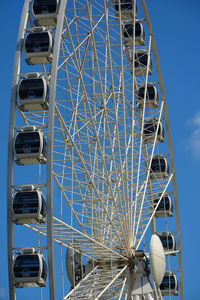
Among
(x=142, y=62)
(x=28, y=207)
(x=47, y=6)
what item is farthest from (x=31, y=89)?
(x=142, y=62)

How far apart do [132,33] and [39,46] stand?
9.72m

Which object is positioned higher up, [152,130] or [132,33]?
[132,33]

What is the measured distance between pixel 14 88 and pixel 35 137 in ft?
6.36

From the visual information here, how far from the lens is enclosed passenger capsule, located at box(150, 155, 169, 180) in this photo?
38.1m

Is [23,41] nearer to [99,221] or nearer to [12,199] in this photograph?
[12,199]

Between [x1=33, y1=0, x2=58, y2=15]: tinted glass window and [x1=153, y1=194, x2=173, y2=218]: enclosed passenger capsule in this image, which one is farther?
[x1=153, y1=194, x2=173, y2=218]: enclosed passenger capsule

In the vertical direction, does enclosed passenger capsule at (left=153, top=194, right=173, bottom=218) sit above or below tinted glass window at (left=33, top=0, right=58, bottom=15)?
below

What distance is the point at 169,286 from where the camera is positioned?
1473 inches

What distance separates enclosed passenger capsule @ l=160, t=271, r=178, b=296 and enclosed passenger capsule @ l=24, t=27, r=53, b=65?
44.8ft

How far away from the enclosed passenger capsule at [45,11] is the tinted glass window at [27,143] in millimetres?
4715

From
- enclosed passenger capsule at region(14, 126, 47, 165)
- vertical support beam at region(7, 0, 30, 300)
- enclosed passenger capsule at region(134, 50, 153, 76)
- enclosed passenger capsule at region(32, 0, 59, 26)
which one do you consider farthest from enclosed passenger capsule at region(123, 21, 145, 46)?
enclosed passenger capsule at region(14, 126, 47, 165)

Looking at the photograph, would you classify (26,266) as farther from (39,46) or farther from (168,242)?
(168,242)

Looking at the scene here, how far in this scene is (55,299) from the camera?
82.6 feet

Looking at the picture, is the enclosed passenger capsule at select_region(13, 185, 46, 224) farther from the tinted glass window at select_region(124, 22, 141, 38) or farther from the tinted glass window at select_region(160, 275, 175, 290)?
the tinted glass window at select_region(160, 275, 175, 290)
